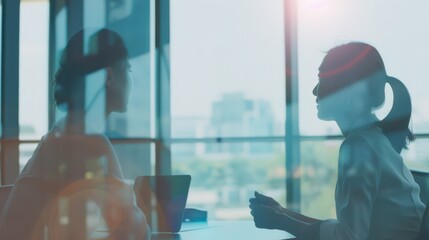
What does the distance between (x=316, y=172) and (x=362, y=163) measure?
3.11 metres

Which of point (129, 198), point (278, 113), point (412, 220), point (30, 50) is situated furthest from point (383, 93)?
point (30, 50)

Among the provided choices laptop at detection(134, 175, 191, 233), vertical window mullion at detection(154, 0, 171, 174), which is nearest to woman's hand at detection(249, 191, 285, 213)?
laptop at detection(134, 175, 191, 233)

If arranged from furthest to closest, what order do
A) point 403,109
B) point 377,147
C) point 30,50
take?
point 30,50, point 403,109, point 377,147

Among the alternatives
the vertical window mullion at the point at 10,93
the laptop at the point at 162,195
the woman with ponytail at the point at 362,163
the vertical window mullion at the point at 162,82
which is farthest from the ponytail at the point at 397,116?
the vertical window mullion at the point at 10,93

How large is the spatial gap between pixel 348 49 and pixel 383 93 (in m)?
0.19

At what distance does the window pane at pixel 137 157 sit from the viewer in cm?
452

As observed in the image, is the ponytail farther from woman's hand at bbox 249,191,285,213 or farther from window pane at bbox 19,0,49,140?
window pane at bbox 19,0,49,140

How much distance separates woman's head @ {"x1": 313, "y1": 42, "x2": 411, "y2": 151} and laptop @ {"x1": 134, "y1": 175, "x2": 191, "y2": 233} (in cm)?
61

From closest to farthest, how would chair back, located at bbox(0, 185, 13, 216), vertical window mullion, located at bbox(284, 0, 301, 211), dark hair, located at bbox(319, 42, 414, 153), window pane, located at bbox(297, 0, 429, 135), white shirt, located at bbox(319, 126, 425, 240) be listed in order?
white shirt, located at bbox(319, 126, 425, 240) → dark hair, located at bbox(319, 42, 414, 153) → chair back, located at bbox(0, 185, 13, 216) → window pane, located at bbox(297, 0, 429, 135) → vertical window mullion, located at bbox(284, 0, 301, 211)

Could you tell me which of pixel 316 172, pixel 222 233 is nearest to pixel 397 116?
pixel 222 233

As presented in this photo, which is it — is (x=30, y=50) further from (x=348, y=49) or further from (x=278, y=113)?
(x=348, y=49)

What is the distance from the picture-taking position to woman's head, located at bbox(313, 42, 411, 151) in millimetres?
1556

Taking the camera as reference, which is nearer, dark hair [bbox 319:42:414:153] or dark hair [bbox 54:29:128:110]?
dark hair [bbox 319:42:414:153]

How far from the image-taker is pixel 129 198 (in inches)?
63.7
